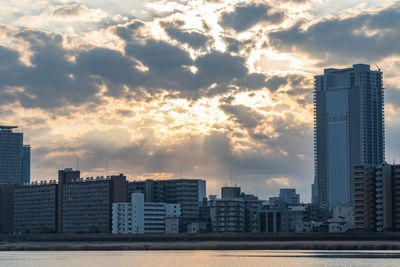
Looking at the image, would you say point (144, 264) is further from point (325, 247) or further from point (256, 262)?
point (325, 247)

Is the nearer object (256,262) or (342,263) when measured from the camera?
(342,263)

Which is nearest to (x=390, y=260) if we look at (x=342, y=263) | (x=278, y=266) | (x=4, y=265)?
(x=342, y=263)

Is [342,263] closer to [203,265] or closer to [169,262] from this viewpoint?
[203,265]

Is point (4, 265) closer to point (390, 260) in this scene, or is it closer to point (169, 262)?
point (169, 262)

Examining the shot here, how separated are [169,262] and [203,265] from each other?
1177 centimetres

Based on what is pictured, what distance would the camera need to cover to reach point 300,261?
13338 centimetres

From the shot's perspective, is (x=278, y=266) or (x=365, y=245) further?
(x=365, y=245)

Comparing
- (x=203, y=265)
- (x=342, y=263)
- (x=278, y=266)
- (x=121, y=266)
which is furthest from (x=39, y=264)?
(x=342, y=263)

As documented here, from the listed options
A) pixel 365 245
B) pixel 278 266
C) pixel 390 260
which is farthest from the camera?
pixel 365 245

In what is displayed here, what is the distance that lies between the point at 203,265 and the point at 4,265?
109 feet

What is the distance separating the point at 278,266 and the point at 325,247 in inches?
3061

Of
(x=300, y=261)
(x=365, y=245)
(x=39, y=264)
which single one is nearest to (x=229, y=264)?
(x=300, y=261)

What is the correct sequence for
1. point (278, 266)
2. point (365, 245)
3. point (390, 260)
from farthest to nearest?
point (365, 245)
point (390, 260)
point (278, 266)

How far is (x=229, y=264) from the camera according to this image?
12731cm
